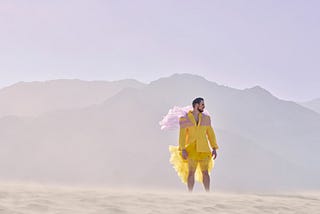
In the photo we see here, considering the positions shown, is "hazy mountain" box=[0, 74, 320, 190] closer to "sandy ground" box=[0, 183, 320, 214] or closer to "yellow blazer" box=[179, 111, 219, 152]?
"yellow blazer" box=[179, 111, 219, 152]

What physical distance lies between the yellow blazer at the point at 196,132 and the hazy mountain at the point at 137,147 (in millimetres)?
95108

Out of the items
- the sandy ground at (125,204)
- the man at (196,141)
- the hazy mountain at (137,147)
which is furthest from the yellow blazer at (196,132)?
the hazy mountain at (137,147)

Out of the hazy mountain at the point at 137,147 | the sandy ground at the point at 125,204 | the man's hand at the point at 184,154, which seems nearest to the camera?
the sandy ground at the point at 125,204

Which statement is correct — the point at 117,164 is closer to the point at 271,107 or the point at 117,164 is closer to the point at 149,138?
the point at 149,138

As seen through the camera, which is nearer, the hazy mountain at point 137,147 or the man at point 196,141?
the man at point 196,141

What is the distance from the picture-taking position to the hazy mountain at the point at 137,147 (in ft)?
366

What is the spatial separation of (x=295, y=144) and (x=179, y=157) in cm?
13756

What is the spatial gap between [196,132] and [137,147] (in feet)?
352

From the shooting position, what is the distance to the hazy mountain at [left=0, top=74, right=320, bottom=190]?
111m

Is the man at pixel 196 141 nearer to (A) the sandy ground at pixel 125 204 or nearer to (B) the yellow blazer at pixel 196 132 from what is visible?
(B) the yellow blazer at pixel 196 132

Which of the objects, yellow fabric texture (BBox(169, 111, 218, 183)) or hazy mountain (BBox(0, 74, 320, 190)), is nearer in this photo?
yellow fabric texture (BBox(169, 111, 218, 183))

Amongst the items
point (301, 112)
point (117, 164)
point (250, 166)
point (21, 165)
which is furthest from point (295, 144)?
point (21, 165)

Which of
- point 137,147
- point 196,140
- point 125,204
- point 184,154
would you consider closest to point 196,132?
point 196,140

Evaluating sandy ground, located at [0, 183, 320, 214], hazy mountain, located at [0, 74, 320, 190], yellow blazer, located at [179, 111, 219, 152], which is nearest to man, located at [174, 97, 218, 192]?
yellow blazer, located at [179, 111, 219, 152]
